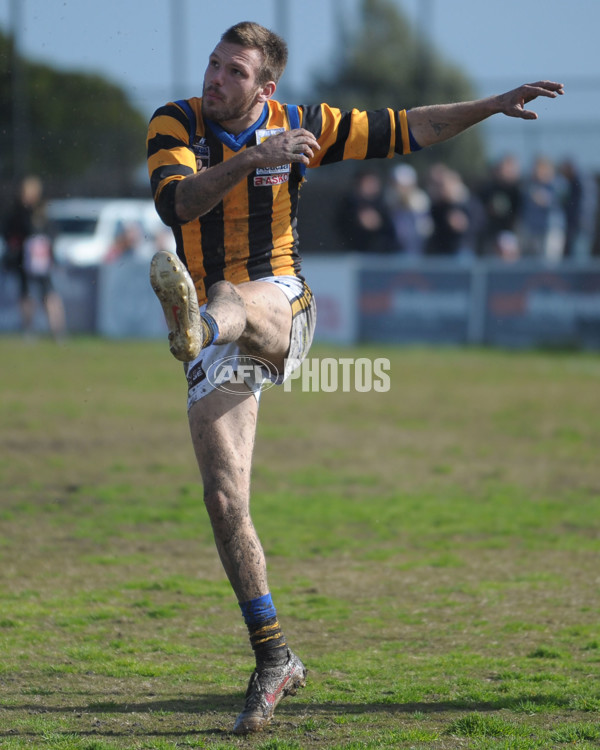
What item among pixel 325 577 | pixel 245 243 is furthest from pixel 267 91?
pixel 325 577

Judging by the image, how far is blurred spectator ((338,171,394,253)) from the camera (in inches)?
672

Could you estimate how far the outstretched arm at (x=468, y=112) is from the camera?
4.29 metres

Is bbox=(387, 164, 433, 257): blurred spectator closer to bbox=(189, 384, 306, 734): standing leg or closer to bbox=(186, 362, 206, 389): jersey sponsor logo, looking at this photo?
bbox=(186, 362, 206, 389): jersey sponsor logo

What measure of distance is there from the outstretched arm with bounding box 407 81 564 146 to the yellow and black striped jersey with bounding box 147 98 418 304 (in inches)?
2.8

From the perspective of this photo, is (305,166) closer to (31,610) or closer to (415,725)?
(415,725)

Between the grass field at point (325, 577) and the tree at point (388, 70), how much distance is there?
46.6 ft

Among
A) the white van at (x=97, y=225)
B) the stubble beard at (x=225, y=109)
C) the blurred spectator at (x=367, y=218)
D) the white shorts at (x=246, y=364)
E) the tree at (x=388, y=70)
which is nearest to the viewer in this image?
the white shorts at (x=246, y=364)

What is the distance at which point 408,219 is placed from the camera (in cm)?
1770

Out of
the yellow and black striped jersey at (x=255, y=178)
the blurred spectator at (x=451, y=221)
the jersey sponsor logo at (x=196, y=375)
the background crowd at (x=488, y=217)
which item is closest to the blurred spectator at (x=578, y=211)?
the background crowd at (x=488, y=217)

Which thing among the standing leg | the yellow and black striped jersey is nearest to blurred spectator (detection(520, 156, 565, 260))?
the yellow and black striped jersey

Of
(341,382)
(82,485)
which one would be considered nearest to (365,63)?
(341,382)

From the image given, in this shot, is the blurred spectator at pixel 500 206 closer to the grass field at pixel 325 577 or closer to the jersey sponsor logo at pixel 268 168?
the grass field at pixel 325 577

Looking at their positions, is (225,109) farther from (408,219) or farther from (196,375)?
(408,219)

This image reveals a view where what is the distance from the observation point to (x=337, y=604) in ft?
17.2
